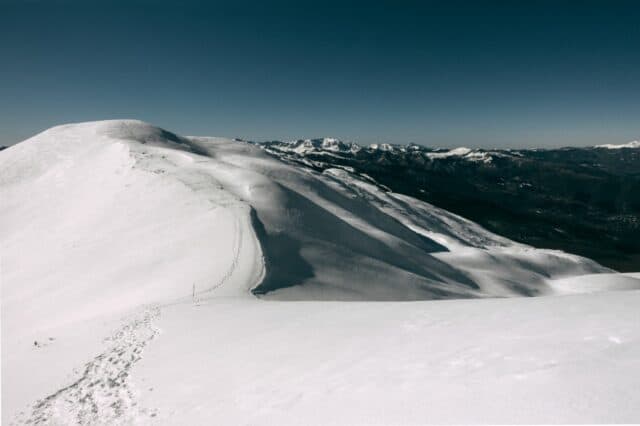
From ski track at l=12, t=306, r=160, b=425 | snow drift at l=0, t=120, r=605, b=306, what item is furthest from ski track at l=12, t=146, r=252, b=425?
snow drift at l=0, t=120, r=605, b=306

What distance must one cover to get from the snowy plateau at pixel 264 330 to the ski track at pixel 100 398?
0.05m

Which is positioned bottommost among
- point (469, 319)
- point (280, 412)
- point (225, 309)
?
point (225, 309)

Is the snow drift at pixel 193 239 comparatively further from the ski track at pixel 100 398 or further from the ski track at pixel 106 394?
the ski track at pixel 100 398

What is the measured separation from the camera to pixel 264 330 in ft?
37.9

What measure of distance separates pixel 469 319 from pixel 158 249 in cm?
2122

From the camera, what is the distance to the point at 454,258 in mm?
52438

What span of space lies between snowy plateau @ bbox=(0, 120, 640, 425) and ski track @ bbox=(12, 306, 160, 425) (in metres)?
0.05

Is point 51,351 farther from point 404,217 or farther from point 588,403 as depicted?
point 404,217

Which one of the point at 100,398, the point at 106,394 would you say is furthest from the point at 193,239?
the point at 100,398

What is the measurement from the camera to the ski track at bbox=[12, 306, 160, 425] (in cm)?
825

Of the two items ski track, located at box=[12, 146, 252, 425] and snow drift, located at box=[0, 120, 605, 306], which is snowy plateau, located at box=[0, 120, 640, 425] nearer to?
ski track, located at box=[12, 146, 252, 425]

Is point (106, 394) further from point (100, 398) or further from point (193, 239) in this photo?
point (193, 239)

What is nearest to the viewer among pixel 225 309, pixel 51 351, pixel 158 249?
pixel 51 351

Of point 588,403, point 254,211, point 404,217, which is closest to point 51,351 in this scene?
point 588,403
